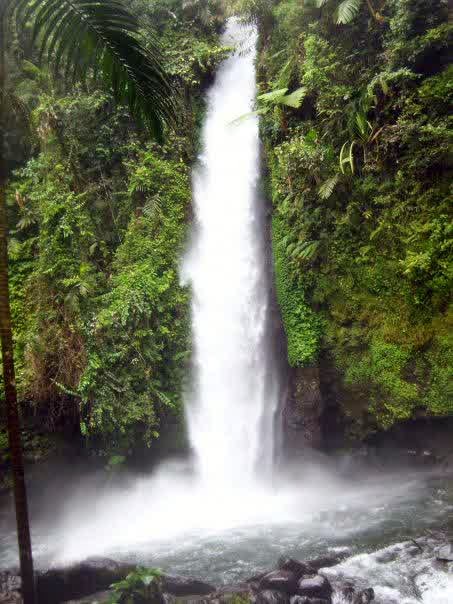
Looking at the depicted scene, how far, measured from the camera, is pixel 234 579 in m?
7.08

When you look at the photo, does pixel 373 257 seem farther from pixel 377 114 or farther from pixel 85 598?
pixel 85 598

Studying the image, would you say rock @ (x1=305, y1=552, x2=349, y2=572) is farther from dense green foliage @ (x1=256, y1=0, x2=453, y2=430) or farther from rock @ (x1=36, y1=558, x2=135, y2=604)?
rock @ (x1=36, y1=558, x2=135, y2=604)

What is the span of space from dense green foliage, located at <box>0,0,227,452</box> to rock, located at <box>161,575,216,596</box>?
9.54 ft

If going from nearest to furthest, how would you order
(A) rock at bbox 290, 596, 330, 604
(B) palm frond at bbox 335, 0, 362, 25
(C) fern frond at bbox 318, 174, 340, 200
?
1. (A) rock at bbox 290, 596, 330, 604
2. (B) palm frond at bbox 335, 0, 362, 25
3. (C) fern frond at bbox 318, 174, 340, 200

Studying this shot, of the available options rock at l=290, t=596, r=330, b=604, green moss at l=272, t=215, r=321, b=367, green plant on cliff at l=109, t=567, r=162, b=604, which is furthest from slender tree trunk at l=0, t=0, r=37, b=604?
green moss at l=272, t=215, r=321, b=367

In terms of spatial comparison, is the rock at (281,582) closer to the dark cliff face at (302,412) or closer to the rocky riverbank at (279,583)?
the rocky riverbank at (279,583)

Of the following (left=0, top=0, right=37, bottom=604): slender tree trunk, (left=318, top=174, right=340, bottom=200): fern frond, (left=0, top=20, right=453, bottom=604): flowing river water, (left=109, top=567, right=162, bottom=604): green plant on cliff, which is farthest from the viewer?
(left=318, top=174, right=340, bottom=200): fern frond

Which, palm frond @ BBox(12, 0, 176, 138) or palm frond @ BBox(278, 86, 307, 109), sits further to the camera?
palm frond @ BBox(278, 86, 307, 109)

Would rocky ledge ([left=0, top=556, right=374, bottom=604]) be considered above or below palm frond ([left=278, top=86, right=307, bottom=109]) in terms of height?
below

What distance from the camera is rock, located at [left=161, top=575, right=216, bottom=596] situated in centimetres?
681

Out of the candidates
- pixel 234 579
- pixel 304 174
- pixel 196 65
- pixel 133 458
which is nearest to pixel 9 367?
pixel 234 579

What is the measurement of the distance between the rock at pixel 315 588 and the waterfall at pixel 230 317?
3.75 meters

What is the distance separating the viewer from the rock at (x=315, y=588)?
6273mm

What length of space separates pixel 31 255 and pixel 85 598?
7.27 m
